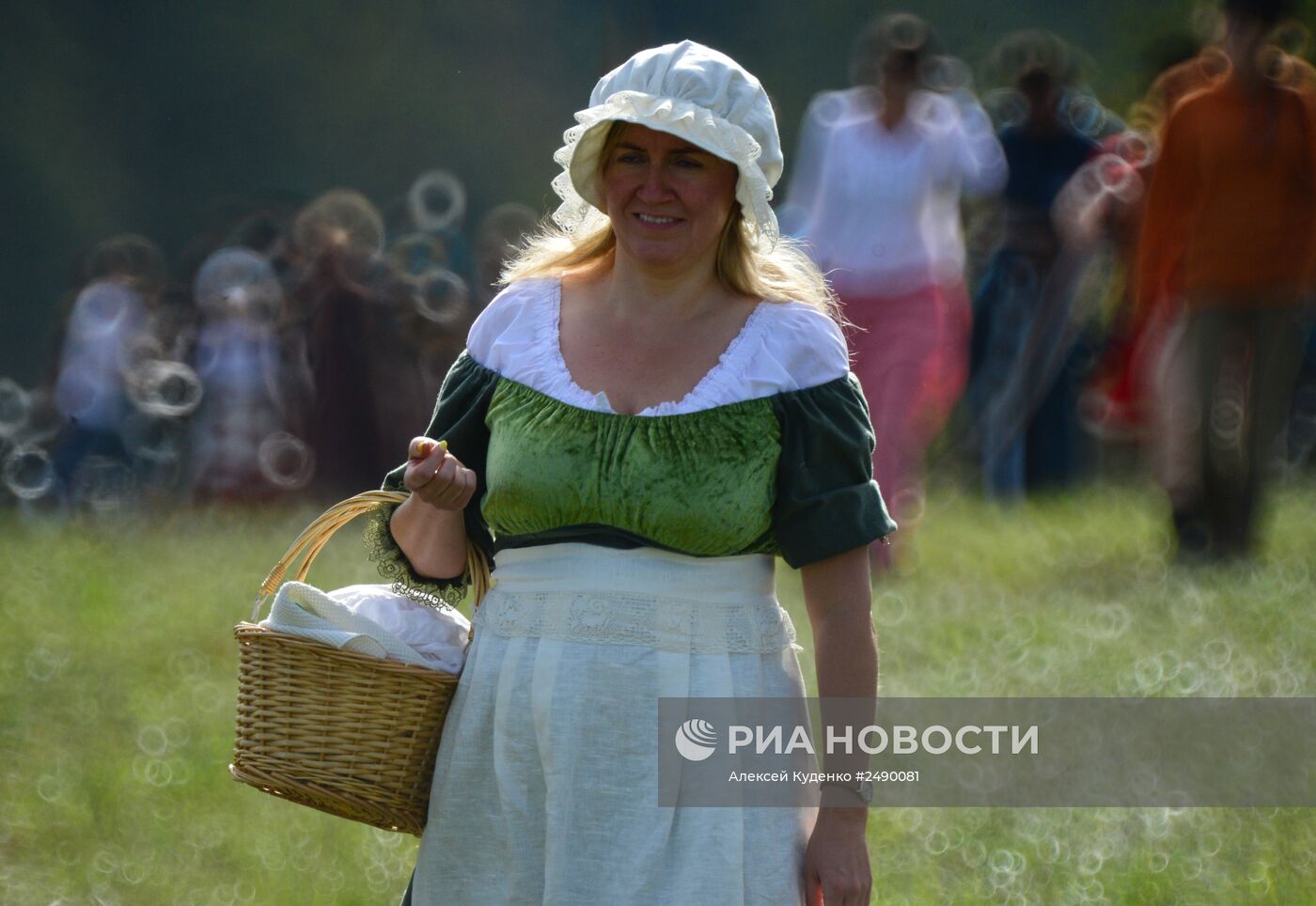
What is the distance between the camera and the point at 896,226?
26.1 ft

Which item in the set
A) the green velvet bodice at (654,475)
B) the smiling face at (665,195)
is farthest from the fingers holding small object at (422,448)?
the smiling face at (665,195)

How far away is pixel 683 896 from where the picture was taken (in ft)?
9.78

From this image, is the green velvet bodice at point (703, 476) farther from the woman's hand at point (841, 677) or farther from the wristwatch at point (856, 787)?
the wristwatch at point (856, 787)

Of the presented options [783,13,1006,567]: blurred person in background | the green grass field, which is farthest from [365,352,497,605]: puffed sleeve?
[783,13,1006,567]: blurred person in background

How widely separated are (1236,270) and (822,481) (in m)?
5.31

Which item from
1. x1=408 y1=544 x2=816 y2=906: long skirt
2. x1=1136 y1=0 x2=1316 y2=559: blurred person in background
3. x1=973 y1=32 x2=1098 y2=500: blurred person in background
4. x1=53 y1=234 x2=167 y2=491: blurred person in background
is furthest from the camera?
x1=53 y1=234 x2=167 y2=491: blurred person in background

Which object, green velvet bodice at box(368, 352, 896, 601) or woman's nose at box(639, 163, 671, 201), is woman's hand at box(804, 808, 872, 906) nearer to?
green velvet bodice at box(368, 352, 896, 601)

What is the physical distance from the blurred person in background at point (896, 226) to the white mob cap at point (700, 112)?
468 centimetres

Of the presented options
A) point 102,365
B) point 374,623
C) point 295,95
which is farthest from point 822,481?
point 295,95

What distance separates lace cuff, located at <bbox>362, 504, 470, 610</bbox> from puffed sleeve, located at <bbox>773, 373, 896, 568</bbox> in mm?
631

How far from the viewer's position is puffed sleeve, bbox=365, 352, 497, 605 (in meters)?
3.33

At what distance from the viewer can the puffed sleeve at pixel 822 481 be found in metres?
3.08

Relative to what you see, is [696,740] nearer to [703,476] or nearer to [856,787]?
[856,787]

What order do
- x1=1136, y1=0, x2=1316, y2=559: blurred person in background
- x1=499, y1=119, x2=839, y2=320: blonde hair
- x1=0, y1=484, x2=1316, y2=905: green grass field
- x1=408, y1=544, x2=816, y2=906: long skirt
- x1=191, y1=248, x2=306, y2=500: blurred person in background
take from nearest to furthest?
x1=408, y1=544, x2=816, y2=906: long skirt
x1=499, y1=119, x2=839, y2=320: blonde hair
x1=0, y1=484, x2=1316, y2=905: green grass field
x1=1136, y1=0, x2=1316, y2=559: blurred person in background
x1=191, y1=248, x2=306, y2=500: blurred person in background
